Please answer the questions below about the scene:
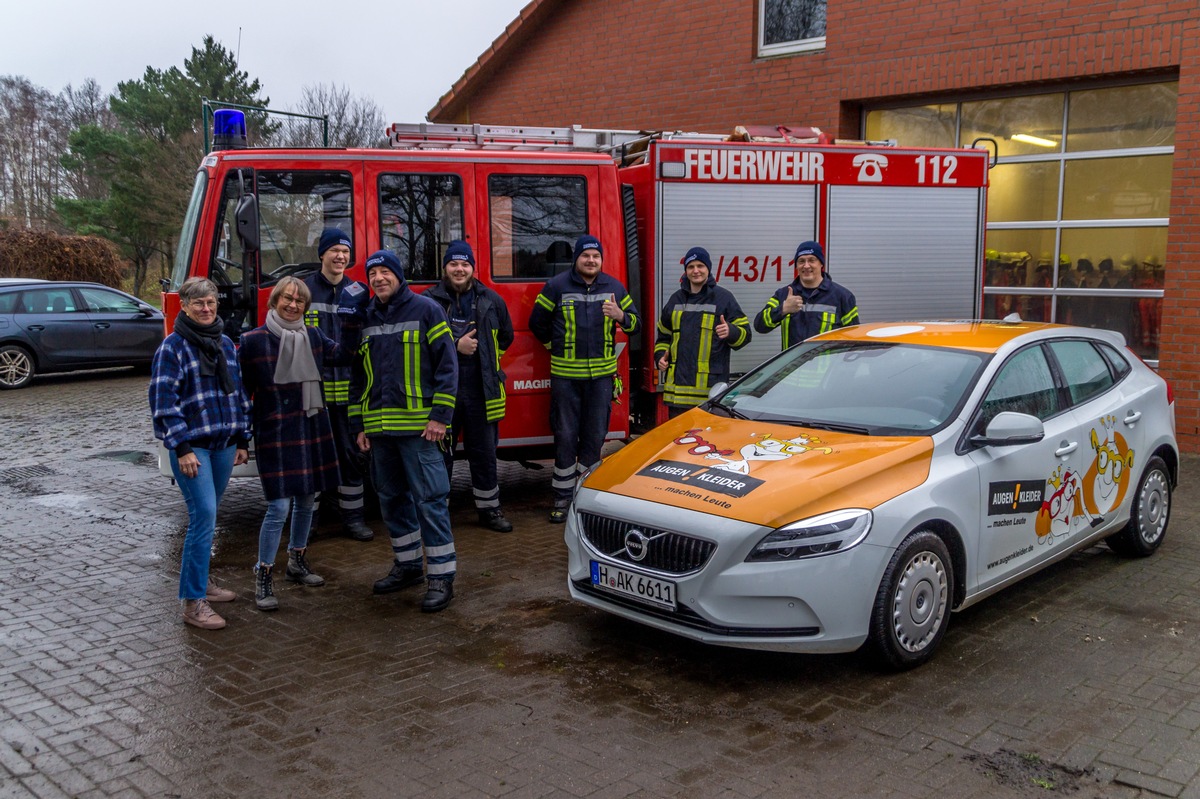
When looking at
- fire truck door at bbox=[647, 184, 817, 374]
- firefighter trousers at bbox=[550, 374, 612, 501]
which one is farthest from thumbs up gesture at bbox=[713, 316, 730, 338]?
firefighter trousers at bbox=[550, 374, 612, 501]

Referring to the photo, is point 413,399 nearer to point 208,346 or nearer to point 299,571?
point 208,346

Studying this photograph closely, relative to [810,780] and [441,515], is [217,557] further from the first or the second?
[810,780]

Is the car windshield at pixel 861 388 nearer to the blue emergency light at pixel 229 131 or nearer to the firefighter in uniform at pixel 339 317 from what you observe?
the firefighter in uniform at pixel 339 317

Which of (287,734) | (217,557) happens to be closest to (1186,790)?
(287,734)

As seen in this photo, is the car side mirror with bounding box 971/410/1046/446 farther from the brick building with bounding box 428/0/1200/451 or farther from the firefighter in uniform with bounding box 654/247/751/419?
the brick building with bounding box 428/0/1200/451

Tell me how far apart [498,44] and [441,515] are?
1136 cm

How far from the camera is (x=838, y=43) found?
11.9m

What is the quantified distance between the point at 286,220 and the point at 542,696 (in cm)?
394

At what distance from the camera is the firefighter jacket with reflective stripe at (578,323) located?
723 cm

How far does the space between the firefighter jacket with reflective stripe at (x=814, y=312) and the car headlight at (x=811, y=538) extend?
3412mm

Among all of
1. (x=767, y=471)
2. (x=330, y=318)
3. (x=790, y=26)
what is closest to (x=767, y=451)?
(x=767, y=471)

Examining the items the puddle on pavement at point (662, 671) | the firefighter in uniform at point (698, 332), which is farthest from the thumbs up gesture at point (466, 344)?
the puddle on pavement at point (662, 671)

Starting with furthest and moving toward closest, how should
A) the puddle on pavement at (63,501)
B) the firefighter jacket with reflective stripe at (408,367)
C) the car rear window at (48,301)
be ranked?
the car rear window at (48,301) < the puddle on pavement at (63,501) < the firefighter jacket with reflective stripe at (408,367)

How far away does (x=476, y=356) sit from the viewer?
22.9ft
